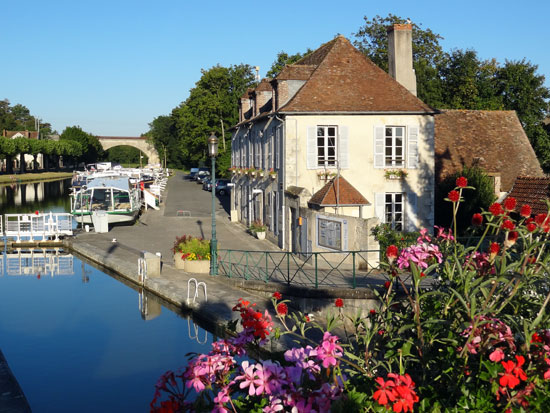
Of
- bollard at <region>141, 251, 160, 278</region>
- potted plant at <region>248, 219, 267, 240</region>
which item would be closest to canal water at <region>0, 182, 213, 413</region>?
bollard at <region>141, 251, 160, 278</region>

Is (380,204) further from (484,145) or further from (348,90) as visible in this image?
(484,145)

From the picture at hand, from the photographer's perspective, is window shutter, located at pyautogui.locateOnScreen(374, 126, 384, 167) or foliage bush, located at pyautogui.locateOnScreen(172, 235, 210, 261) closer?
foliage bush, located at pyautogui.locateOnScreen(172, 235, 210, 261)

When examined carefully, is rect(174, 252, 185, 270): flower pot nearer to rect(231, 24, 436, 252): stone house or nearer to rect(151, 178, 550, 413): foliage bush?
rect(231, 24, 436, 252): stone house

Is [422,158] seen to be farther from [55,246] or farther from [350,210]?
[55,246]

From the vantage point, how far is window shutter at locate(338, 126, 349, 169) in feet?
74.1

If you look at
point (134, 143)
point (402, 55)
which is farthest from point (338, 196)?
point (134, 143)

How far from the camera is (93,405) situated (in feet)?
36.0

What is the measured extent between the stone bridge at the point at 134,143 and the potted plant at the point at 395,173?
111263mm

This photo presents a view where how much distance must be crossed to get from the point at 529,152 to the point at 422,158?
23.6ft

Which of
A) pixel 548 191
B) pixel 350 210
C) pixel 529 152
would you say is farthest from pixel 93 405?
pixel 529 152

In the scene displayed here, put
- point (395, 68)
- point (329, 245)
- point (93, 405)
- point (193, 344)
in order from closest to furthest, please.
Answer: point (93, 405), point (193, 344), point (329, 245), point (395, 68)

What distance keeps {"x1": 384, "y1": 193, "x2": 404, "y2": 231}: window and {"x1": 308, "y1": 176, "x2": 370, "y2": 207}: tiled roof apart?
2.40 meters

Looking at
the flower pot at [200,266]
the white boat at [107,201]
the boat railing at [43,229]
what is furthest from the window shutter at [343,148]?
the white boat at [107,201]

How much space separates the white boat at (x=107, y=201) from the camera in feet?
104
